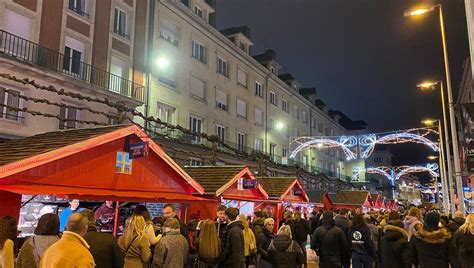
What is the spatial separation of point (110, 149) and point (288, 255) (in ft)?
14.3

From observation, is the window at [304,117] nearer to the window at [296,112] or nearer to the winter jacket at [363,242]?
the window at [296,112]

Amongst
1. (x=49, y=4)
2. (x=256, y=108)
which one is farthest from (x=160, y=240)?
(x=256, y=108)

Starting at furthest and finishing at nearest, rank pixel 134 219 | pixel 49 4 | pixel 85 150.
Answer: pixel 49 4, pixel 85 150, pixel 134 219

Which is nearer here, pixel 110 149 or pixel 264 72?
pixel 110 149

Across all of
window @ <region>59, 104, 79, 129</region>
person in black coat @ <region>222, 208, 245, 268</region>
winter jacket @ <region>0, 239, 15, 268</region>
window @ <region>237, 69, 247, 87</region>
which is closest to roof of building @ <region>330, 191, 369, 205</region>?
window @ <region>237, 69, 247, 87</region>

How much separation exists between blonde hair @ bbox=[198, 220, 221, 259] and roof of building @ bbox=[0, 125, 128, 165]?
9.76 feet

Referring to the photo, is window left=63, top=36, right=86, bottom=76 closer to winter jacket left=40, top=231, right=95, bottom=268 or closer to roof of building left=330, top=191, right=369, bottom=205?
winter jacket left=40, top=231, right=95, bottom=268

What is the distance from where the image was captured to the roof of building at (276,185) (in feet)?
61.3

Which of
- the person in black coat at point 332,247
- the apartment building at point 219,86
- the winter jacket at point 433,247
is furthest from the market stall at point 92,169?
the apartment building at point 219,86

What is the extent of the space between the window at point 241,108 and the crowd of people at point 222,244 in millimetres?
26552

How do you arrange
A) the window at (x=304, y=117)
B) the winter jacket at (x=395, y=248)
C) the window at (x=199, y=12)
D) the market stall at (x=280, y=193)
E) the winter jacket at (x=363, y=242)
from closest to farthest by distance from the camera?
the winter jacket at (x=395, y=248) → the winter jacket at (x=363, y=242) → the market stall at (x=280, y=193) → the window at (x=199, y=12) → the window at (x=304, y=117)

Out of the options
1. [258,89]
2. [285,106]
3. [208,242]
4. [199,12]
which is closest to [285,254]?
[208,242]

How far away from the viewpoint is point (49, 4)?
1992 cm

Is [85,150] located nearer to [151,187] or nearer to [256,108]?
[151,187]
